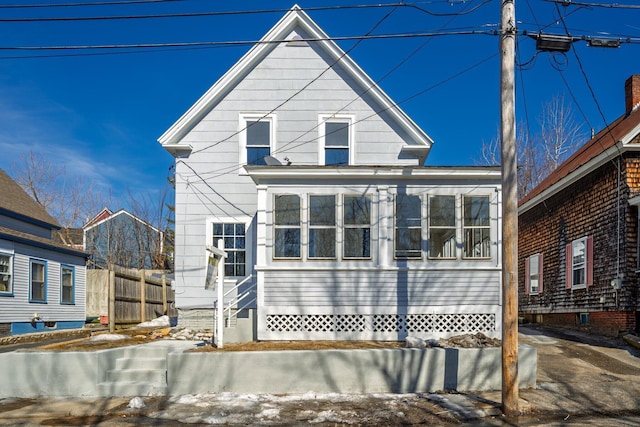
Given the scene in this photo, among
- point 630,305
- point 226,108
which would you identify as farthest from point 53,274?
point 630,305

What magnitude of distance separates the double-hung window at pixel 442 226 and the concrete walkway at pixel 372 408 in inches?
122

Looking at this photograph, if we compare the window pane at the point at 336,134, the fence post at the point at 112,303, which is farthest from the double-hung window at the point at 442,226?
the fence post at the point at 112,303

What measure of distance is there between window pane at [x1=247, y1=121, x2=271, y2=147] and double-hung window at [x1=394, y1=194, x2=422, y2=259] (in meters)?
4.71

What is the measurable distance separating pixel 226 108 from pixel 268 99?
46.6 inches

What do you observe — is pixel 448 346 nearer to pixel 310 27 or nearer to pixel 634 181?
pixel 634 181

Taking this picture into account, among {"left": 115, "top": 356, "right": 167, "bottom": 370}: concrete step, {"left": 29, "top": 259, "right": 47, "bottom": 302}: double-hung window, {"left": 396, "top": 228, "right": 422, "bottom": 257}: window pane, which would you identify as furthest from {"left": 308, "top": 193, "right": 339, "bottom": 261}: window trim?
{"left": 29, "top": 259, "right": 47, "bottom": 302}: double-hung window

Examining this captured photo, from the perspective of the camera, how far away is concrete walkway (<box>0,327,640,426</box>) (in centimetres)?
777

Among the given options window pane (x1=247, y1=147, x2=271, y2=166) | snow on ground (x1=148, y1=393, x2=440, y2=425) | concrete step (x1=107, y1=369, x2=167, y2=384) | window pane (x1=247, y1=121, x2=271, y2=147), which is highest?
window pane (x1=247, y1=121, x2=271, y2=147)

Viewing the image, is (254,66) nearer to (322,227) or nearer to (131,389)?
(322,227)

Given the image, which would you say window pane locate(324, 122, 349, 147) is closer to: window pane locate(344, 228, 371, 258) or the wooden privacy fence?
window pane locate(344, 228, 371, 258)

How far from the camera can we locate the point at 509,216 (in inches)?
314

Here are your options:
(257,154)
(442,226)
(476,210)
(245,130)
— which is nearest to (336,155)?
(257,154)

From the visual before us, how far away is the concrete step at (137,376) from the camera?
9.62 meters

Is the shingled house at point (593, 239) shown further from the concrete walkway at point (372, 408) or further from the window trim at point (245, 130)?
the window trim at point (245, 130)
